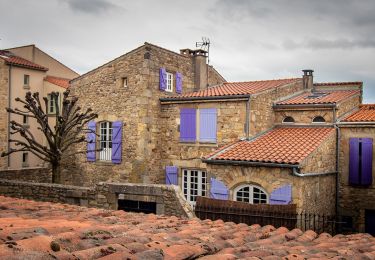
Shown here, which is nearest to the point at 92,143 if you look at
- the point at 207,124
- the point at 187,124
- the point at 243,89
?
the point at 187,124

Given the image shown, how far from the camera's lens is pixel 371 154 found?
48.8 ft

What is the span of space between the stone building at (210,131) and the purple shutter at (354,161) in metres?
0.21

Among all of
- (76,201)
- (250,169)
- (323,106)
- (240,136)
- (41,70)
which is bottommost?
(76,201)

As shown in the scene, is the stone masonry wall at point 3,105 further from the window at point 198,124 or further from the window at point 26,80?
the window at point 198,124

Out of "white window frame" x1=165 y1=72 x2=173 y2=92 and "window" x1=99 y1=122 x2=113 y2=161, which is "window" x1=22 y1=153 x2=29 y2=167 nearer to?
"window" x1=99 y1=122 x2=113 y2=161

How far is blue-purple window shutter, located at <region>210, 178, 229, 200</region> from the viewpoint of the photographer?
13.4 meters

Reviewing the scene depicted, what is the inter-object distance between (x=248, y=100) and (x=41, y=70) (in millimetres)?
17256

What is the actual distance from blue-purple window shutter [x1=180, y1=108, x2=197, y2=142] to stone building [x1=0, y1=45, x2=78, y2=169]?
39.8 feet

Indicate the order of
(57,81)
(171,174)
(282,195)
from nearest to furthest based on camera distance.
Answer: (282,195) → (171,174) → (57,81)

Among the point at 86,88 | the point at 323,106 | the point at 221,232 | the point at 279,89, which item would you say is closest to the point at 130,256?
the point at 221,232

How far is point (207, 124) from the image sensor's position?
Answer: 1627cm

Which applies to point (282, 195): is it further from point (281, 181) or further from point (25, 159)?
point (25, 159)

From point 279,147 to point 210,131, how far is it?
136 inches

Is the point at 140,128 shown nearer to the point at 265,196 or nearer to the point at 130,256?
the point at 265,196
